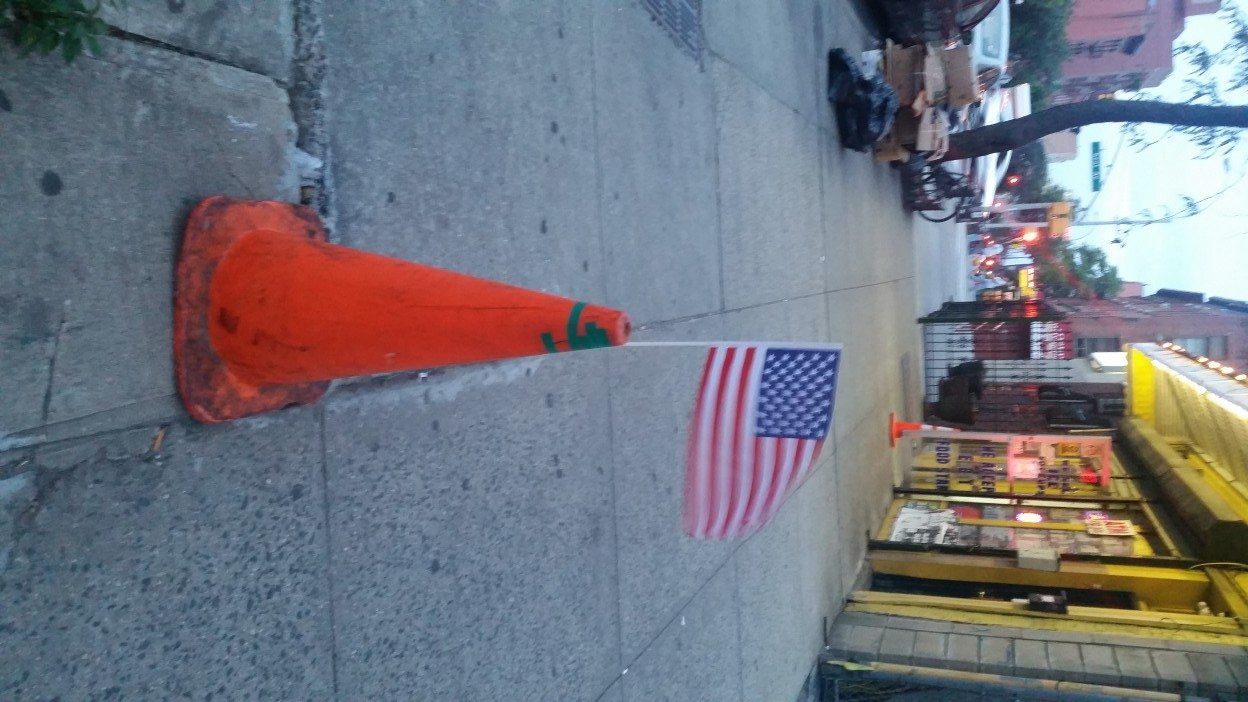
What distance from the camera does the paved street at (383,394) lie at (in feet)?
5.35

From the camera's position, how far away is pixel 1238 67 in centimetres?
1041

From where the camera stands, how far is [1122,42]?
5275 centimetres

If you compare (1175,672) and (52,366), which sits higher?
(52,366)

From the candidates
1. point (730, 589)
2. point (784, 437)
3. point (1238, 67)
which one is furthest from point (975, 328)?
point (784, 437)

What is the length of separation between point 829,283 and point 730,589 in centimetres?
435

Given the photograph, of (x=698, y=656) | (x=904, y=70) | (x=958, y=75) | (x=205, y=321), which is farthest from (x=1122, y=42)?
(x=205, y=321)

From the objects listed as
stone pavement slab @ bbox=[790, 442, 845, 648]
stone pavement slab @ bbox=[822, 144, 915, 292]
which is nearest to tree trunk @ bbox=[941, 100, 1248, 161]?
stone pavement slab @ bbox=[822, 144, 915, 292]

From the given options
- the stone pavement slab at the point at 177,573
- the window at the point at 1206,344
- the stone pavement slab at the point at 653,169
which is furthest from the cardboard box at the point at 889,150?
the window at the point at 1206,344

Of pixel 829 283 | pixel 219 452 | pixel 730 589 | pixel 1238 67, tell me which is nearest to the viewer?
pixel 219 452

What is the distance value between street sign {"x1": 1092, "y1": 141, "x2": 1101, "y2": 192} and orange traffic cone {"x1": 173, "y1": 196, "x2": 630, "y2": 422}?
61638 mm

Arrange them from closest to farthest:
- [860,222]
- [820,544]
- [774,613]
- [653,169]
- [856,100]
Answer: [653,169]
[774,613]
[820,544]
[856,100]
[860,222]

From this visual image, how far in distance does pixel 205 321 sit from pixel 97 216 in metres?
0.30

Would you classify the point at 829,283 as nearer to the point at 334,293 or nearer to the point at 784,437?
the point at 784,437

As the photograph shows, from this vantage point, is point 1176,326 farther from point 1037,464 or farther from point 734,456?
point 734,456
